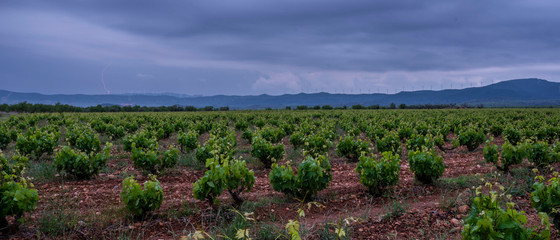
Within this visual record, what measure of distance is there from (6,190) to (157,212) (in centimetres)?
276

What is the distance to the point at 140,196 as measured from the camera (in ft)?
21.7

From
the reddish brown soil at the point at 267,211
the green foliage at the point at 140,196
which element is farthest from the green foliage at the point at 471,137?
the green foliage at the point at 140,196

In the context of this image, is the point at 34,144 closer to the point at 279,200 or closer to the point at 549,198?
the point at 279,200

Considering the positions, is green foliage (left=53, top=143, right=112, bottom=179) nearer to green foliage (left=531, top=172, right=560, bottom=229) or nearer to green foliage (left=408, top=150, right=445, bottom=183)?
green foliage (left=408, top=150, right=445, bottom=183)

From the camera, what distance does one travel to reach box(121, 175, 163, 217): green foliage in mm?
6601

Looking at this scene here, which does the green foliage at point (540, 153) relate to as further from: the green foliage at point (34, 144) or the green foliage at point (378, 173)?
the green foliage at point (34, 144)

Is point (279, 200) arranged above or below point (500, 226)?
below

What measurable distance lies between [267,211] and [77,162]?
660cm

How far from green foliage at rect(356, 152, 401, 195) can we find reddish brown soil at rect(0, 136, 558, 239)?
1.06ft

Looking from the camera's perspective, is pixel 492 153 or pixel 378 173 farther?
pixel 492 153

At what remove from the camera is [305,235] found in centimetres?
588

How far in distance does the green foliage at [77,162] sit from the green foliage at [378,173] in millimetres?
7903

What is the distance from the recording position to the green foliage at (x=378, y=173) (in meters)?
8.27

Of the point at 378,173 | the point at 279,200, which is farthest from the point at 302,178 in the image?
the point at 378,173
